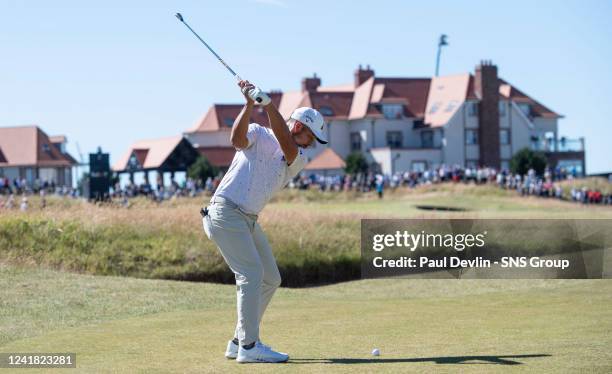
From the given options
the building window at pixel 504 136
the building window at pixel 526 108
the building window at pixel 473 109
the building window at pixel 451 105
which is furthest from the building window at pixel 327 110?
the building window at pixel 526 108

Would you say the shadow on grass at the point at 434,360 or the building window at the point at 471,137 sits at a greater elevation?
the building window at the point at 471,137

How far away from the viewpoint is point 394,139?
327ft

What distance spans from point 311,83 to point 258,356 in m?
96.5

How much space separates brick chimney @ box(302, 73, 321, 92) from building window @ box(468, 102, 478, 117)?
15.4 m

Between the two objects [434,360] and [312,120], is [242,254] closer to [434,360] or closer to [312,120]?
[312,120]

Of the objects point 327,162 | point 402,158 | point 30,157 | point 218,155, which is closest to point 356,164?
point 327,162

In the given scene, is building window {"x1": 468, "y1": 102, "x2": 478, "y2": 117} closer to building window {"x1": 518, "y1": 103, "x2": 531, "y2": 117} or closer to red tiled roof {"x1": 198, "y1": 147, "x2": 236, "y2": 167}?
building window {"x1": 518, "y1": 103, "x2": 531, "y2": 117}

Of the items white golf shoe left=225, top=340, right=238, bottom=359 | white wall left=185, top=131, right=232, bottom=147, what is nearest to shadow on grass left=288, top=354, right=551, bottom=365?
white golf shoe left=225, top=340, right=238, bottom=359

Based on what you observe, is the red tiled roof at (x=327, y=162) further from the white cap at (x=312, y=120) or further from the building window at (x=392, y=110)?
the white cap at (x=312, y=120)

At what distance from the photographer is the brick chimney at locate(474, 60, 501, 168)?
99.2 metres

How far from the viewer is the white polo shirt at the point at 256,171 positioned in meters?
9.22

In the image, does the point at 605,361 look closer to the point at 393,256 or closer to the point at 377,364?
the point at 377,364

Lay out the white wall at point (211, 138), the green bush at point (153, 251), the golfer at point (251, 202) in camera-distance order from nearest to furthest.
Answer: the golfer at point (251, 202) → the green bush at point (153, 251) → the white wall at point (211, 138)

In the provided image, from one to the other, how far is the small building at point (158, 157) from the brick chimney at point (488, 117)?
27999 millimetres
